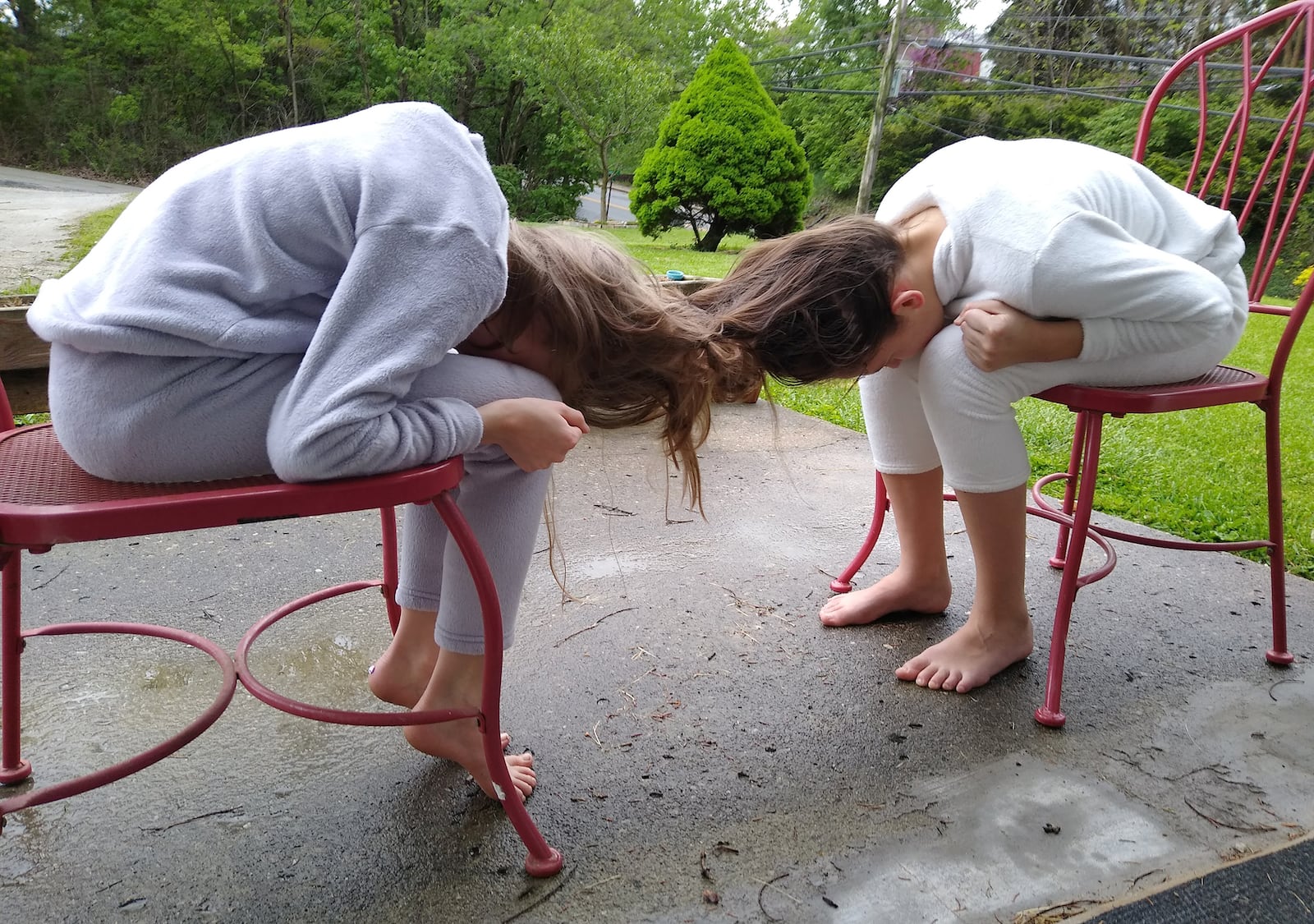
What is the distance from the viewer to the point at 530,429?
1.06 metres

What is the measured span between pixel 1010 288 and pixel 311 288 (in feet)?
3.17

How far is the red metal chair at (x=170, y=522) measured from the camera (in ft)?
2.85

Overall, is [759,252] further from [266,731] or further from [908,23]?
[908,23]

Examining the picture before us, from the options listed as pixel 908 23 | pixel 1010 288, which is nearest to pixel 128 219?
pixel 1010 288

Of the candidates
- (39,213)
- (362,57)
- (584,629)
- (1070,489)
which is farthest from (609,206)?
(584,629)

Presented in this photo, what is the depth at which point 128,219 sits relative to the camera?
1.05 m

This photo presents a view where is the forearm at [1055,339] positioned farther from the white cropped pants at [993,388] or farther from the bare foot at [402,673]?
the bare foot at [402,673]

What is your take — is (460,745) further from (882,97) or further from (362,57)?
(882,97)

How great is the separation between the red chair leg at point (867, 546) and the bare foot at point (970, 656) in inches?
12.1

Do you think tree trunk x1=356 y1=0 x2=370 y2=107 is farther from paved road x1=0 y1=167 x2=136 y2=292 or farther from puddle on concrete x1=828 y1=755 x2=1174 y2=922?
puddle on concrete x1=828 y1=755 x2=1174 y2=922

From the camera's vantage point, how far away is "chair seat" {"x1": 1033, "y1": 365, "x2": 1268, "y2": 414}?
1384 mm

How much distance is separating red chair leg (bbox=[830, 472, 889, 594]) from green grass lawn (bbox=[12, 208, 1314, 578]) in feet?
0.73

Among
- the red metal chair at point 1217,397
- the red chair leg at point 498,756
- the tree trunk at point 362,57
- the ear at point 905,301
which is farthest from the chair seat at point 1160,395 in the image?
the tree trunk at point 362,57

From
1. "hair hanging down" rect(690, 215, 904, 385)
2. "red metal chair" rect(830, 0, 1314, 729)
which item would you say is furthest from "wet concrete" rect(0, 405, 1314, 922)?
"hair hanging down" rect(690, 215, 904, 385)
